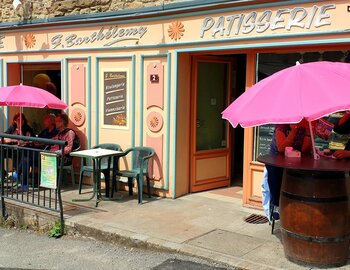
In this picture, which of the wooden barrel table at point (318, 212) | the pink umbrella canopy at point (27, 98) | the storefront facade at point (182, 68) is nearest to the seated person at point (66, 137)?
the storefront facade at point (182, 68)

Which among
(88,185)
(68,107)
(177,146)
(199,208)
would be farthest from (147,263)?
(68,107)

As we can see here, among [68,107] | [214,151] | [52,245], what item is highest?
[68,107]

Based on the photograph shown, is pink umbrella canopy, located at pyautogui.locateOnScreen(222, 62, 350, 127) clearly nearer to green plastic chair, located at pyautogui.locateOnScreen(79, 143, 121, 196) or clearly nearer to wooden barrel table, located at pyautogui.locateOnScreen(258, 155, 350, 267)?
wooden barrel table, located at pyautogui.locateOnScreen(258, 155, 350, 267)

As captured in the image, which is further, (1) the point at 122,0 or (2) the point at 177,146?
(1) the point at 122,0

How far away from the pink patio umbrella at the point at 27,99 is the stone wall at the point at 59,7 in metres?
1.83

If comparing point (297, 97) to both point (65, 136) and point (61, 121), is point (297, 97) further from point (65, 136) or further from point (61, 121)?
point (61, 121)

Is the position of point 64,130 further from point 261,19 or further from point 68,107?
point 261,19

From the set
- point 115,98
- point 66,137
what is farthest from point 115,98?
point 66,137

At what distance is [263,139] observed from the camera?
21.4 feet

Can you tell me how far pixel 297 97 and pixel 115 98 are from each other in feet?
14.4

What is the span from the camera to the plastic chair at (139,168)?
693 cm

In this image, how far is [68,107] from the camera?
8531 millimetres

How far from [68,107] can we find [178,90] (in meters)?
2.51

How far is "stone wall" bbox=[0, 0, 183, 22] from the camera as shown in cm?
781
